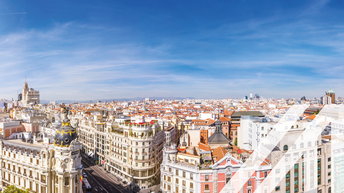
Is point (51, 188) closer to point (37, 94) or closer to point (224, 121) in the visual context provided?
point (224, 121)

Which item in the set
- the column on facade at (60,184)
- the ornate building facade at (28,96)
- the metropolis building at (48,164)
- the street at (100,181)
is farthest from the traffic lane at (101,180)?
the ornate building facade at (28,96)

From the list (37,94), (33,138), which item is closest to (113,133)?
(33,138)

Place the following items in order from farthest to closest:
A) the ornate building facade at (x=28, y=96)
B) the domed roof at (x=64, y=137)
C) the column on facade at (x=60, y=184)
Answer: the ornate building facade at (x=28, y=96)
the domed roof at (x=64, y=137)
the column on facade at (x=60, y=184)

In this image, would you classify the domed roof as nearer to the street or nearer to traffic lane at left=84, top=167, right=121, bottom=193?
the street

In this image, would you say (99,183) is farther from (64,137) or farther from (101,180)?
(64,137)

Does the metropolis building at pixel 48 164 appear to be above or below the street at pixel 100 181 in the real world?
above

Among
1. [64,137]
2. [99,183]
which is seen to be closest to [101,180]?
[99,183]

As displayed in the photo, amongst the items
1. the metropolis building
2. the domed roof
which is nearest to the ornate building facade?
the metropolis building

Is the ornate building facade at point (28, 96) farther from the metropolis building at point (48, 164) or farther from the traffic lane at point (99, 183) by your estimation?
the metropolis building at point (48, 164)
